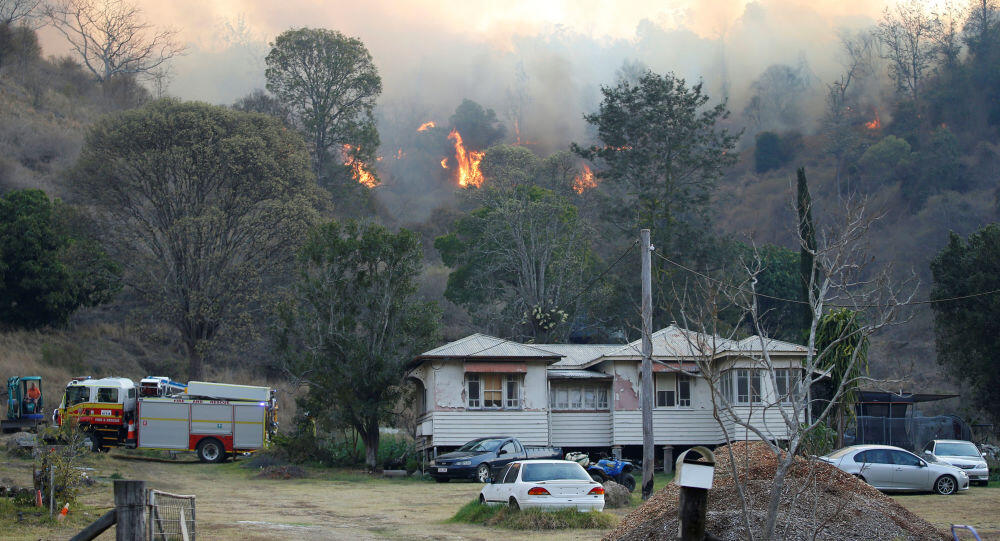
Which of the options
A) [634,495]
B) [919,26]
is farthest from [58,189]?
[919,26]

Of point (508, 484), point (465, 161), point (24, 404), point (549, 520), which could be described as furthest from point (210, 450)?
point (465, 161)

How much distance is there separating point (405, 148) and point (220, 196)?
8056 centimetres

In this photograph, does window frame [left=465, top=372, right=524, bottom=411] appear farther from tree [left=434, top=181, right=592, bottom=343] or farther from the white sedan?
the white sedan

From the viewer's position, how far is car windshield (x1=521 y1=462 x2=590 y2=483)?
19750 mm

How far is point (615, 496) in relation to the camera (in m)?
23.4

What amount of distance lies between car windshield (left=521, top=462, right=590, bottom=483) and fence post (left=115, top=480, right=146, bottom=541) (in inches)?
426

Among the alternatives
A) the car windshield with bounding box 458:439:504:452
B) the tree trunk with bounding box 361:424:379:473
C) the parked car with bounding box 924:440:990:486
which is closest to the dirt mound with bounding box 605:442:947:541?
the parked car with bounding box 924:440:990:486

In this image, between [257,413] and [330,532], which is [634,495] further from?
[257,413]

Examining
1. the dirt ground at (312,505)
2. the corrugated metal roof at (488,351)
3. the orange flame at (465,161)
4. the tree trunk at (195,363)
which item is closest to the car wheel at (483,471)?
the dirt ground at (312,505)

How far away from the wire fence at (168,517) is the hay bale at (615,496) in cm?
1265

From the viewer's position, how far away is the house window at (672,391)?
38.8 meters

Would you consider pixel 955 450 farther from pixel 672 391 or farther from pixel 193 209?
pixel 193 209

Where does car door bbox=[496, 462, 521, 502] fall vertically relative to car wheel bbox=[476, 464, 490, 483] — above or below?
above

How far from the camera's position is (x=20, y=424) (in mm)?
37312
